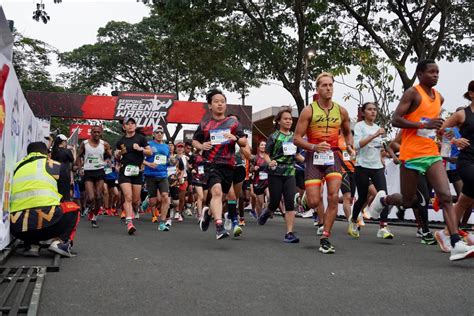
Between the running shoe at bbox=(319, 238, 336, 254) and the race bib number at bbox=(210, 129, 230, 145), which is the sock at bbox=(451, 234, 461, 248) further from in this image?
the race bib number at bbox=(210, 129, 230, 145)

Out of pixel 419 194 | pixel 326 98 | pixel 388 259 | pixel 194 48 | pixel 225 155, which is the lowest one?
pixel 388 259

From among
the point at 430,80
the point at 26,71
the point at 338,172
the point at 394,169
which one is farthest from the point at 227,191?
the point at 26,71

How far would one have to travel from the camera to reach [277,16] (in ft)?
62.2

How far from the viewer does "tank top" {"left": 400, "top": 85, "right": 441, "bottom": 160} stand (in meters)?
5.91

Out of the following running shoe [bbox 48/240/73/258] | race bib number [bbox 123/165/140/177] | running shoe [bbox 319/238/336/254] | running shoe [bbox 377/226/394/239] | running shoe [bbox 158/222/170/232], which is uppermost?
race bib number [bbox 123/165/140/177]

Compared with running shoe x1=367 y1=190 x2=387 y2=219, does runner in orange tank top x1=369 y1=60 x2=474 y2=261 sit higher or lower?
higher

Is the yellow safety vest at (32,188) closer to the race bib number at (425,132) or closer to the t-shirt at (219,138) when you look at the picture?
the t-shirt at (219,138)

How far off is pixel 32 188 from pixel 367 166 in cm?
471

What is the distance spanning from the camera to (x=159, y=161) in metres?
10.5

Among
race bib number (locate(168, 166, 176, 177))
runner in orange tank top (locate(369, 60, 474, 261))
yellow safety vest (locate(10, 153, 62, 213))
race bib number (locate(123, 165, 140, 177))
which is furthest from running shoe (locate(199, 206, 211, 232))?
race bib number (locate(168, 166, 176, 177))

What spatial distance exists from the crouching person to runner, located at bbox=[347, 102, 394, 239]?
4.15 metres

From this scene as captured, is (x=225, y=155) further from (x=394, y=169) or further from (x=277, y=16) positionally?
(x=277, y=16)

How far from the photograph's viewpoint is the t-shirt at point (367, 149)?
8312 mm

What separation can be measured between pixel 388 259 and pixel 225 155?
2.50m
